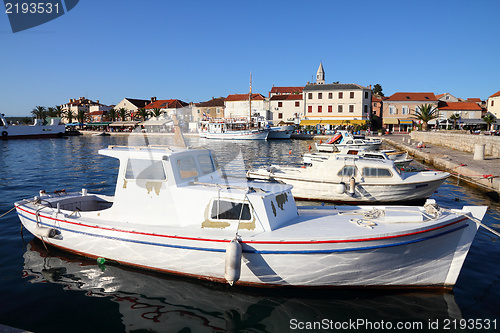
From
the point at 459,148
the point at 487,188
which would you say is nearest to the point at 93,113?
the point at 459,148

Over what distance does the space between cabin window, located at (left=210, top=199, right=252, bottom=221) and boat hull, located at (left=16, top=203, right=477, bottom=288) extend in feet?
1.44

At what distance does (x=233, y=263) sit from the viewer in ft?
22.5

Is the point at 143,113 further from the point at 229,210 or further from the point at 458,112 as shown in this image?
the point at 229,210

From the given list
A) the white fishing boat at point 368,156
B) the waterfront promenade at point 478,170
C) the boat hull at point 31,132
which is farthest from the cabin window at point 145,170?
the boat hull at point 31,132

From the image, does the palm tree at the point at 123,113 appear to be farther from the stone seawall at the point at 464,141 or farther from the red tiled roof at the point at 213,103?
the stone seawall at the point at 464,141

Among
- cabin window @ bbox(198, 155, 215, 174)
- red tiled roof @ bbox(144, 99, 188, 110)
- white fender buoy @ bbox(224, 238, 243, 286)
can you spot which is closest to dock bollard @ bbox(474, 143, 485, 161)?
cabin window @ bbox(198, 155, 215, 174)

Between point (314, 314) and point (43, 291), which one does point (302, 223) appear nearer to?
point (314, 314)

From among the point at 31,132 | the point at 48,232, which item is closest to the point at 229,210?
the point at 48,232

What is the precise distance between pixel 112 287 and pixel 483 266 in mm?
9929

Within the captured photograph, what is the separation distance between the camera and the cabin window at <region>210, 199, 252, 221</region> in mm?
7723

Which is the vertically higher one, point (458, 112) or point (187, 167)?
point (458, 112)

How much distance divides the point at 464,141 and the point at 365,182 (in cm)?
2198

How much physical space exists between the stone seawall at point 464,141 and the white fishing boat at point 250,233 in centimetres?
2219

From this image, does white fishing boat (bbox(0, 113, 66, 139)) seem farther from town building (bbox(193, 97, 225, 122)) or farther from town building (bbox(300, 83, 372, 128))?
town building (bbox(300, 83, 372, 128))
